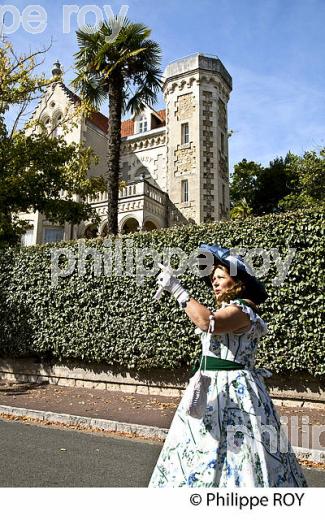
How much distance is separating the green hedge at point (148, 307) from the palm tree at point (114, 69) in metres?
3.61

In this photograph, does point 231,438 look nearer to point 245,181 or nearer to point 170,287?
point 170,287

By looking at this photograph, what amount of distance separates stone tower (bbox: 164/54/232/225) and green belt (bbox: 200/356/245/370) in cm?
2370

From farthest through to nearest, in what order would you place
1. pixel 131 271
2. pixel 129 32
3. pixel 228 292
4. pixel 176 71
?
pixel 176 71 < pixel 129 32 < pixel 131 271 < pixel 228 292

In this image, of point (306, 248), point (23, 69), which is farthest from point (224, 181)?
point (306, 248)

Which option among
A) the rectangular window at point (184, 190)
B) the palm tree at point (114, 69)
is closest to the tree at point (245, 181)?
the rectangular window at point (184, 190)

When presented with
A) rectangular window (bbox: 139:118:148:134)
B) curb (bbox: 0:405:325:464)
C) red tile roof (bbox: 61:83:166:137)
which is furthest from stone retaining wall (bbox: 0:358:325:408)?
red tile roof (bbox: 61:83:166:137)

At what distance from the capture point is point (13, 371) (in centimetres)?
1267

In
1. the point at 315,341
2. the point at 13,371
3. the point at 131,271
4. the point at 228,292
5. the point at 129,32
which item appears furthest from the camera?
the point at 129,32

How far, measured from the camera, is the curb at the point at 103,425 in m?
6.03

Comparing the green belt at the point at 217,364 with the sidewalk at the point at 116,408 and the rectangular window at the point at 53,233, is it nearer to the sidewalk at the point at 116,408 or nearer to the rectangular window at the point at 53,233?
the sidewalk at the point at 116,408

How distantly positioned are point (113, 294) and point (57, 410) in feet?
10.7

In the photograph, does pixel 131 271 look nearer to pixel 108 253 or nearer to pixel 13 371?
pixel 108 253

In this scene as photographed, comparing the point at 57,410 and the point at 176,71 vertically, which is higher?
the point at 176,71

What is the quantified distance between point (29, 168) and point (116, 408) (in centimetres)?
909
